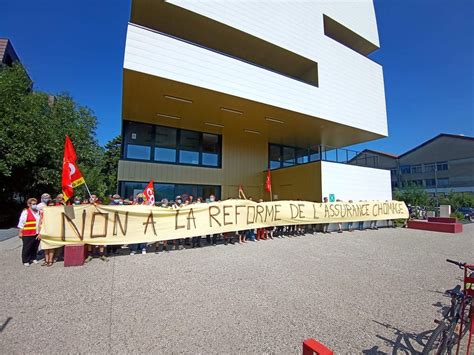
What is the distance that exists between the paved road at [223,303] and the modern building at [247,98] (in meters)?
7.58

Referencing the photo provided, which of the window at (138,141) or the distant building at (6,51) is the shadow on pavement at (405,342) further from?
the distant building at (6,51)

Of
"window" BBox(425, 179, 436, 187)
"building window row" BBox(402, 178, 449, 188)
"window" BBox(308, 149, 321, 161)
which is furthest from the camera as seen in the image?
"window" BBox(425, 179, 436, 187)

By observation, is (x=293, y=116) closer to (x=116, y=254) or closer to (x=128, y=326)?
(x=116, y=254)

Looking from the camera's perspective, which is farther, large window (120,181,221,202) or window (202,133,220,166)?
window (202,133,220,166)

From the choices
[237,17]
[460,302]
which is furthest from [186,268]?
[237,17]

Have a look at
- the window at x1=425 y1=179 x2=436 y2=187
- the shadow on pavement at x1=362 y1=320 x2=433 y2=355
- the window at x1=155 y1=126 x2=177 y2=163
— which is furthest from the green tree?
the window at x1=425 y1=179 x2=436 y2=187

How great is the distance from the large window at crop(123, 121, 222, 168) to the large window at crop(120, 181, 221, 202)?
1.52 meters

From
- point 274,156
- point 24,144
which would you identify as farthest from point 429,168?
point 24,144

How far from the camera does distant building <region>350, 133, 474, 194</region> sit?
188 feet

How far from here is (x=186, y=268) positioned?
19.8 feet

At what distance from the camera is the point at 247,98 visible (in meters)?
11.7

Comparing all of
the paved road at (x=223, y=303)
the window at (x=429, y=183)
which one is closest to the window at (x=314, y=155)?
the paved road at (x=223, y=303)

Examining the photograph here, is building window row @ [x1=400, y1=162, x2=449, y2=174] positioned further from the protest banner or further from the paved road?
the paved road

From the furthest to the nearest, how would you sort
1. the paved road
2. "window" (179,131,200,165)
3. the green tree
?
"window" (179,131,200,165) < the green tree < the paved road
